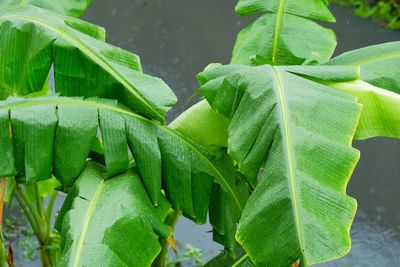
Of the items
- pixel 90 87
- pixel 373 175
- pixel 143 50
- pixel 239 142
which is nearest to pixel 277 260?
pixel 239 142

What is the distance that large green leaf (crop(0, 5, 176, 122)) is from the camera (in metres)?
1.89

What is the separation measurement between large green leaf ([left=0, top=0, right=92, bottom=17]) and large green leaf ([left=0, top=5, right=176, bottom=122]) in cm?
34

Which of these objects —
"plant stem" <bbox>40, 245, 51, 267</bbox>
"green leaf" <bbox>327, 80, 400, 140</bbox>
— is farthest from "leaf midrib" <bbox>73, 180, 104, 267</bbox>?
"plant stem" <bbox>40, 245, 51, 267</bbox>

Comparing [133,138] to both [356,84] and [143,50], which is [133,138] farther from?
[143,50]

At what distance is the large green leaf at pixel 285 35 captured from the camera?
7.70ft

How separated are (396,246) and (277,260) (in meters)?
1.98

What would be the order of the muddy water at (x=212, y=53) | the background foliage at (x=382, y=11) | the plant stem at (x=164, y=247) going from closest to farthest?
the plant stem at (x=164, y=247), the muddy water at (x=212, y=53), the background foliage at (x=382, y=11)

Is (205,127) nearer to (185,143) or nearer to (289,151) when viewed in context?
(185,143)

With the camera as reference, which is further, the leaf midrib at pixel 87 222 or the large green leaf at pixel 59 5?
the large green leaf at pixel 59 5

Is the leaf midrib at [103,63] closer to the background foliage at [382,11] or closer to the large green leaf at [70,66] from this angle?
the large green leaf at [70,66]

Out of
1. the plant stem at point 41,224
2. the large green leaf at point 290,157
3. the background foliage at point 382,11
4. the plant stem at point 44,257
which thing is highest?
the large green leaf at point 290,157

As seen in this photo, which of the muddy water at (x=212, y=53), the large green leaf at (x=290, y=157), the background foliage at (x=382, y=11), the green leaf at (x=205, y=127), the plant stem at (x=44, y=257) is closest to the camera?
the large green leaf at (x=290, y=157)

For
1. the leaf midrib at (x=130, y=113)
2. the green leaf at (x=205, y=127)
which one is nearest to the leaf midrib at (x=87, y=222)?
the leaf midrib at (x=130, y=113)

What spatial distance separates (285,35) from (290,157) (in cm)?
88
